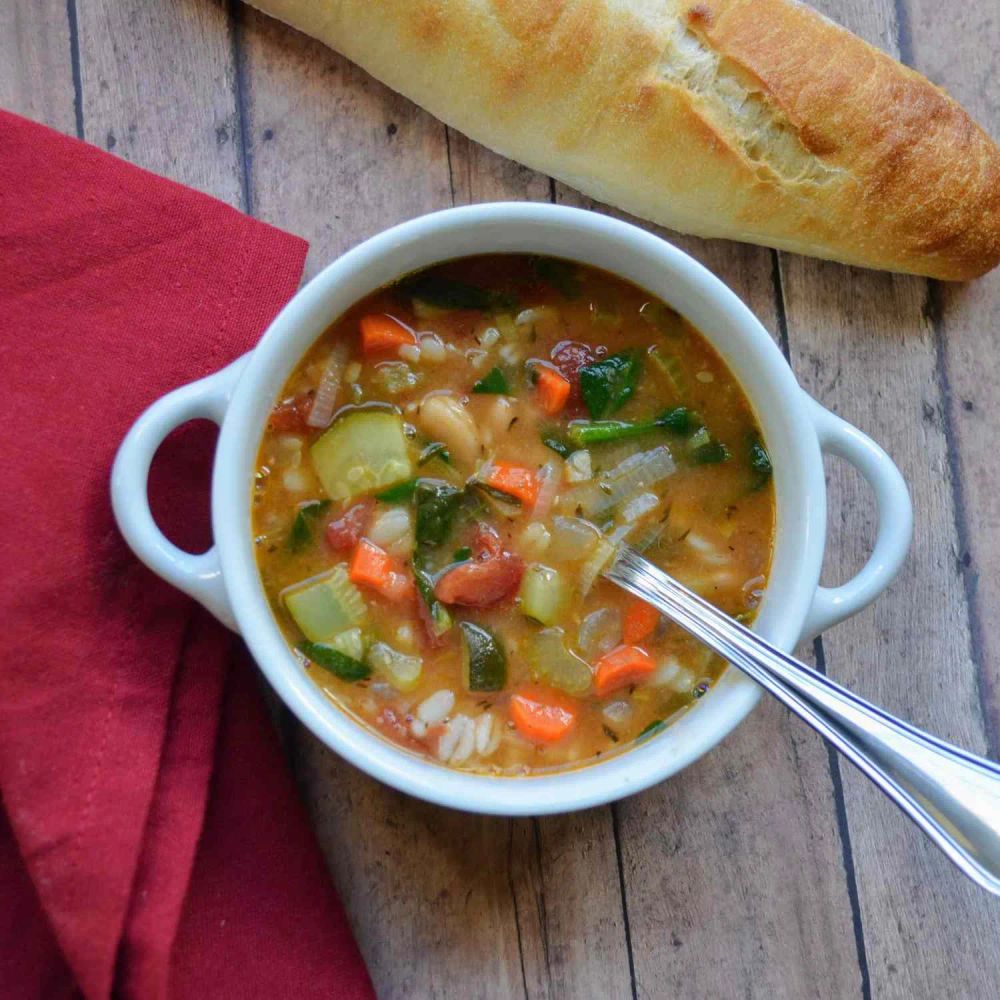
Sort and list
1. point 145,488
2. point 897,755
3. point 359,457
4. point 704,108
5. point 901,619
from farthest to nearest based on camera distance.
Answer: point 901,619, point 704,108, point 359,457, point 145,488, point 897,755

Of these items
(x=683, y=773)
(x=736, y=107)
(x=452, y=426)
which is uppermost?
(x=736, y=107)

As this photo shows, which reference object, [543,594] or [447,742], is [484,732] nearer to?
[447,742]

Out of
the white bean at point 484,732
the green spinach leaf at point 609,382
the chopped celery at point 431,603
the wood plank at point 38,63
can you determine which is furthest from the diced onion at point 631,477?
the wood plank at point 38,63

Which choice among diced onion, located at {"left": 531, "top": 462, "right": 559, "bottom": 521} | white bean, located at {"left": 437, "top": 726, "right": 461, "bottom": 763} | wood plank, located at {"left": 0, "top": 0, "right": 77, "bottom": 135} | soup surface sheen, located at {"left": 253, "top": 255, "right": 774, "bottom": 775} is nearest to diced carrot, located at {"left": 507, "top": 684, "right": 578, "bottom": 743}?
soup surface sheen, located at {"left": 253, "top": 255, "right": 774, "bottom": 775}

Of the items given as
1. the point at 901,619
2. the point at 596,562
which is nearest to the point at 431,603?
the point at 596,562

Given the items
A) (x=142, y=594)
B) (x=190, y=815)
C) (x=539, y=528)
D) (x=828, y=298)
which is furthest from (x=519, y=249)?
(x=190, y=815)

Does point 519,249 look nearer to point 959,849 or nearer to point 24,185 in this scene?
point 24,185

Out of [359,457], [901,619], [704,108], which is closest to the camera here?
[359,457]
